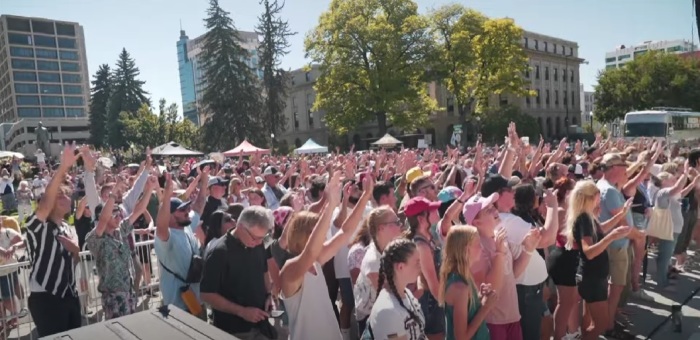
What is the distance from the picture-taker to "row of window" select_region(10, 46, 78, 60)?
4361 inches

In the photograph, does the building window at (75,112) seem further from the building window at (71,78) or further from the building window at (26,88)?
the building window at (26,88)

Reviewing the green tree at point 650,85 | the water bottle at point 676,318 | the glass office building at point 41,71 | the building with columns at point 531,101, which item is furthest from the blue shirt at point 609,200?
the glass office building at point 41,71

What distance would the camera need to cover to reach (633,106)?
52.7 metres

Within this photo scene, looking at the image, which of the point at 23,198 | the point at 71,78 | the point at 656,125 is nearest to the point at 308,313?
the point at 23,198

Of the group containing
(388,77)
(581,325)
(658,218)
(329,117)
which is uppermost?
(388,77)

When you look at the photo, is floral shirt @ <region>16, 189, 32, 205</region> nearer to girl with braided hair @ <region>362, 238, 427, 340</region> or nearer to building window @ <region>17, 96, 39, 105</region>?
girl with braided hair @ <region>362, 238, 427, 340</region>

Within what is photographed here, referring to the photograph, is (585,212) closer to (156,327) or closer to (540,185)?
(540,185)

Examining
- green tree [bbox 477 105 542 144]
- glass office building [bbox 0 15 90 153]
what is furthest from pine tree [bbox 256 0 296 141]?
glass office building [bbox 0 15 90 153]

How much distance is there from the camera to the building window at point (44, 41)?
113713 mm

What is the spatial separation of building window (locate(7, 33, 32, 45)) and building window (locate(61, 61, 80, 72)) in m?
8.21

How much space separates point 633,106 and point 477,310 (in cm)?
5859

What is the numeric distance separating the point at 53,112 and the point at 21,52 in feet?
49.2

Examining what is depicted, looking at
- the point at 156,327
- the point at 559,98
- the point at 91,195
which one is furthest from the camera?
the point at 559,98

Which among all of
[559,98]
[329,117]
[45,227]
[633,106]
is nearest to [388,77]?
[329,117]
